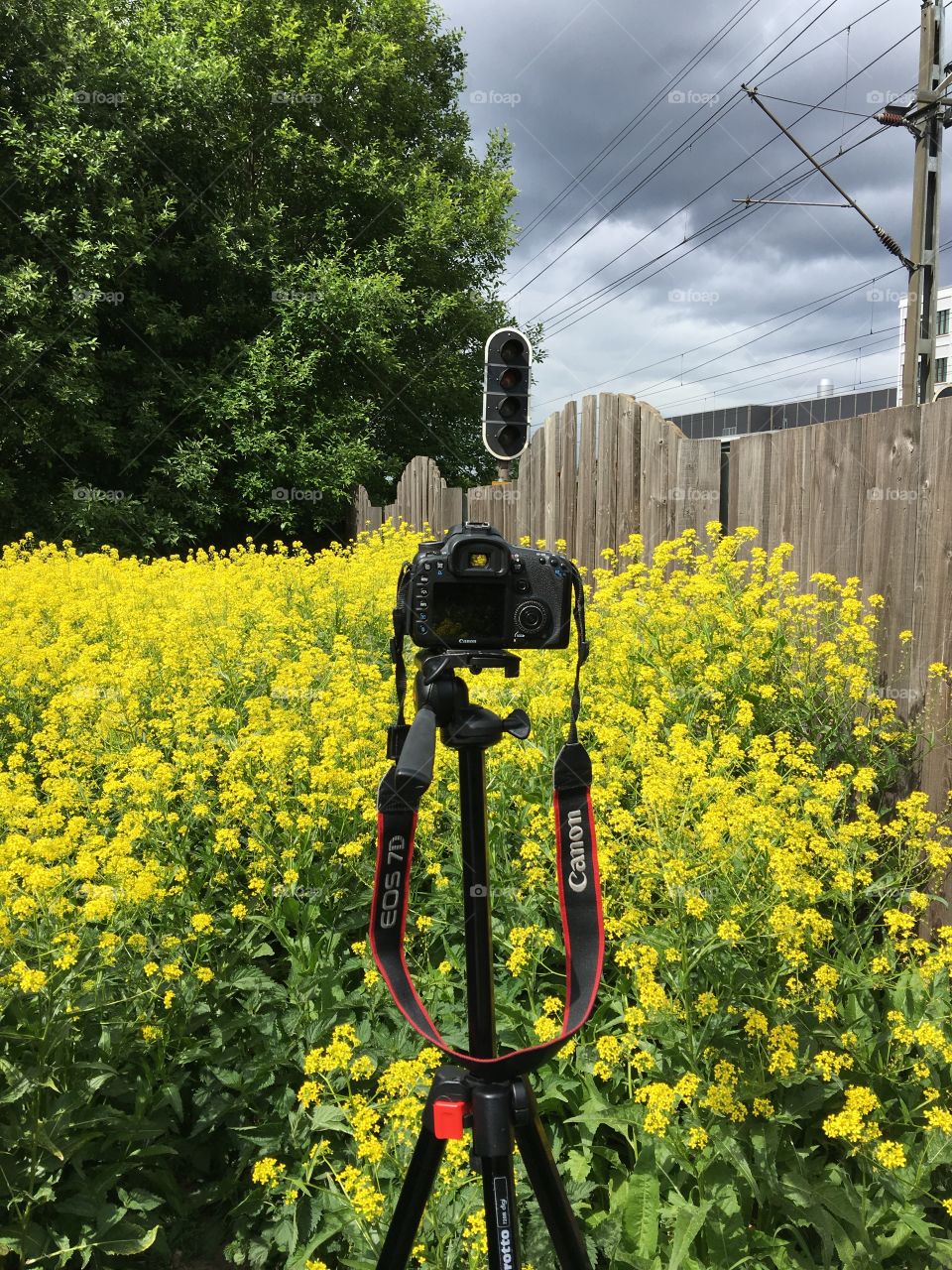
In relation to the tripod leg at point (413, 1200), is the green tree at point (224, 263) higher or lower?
higher

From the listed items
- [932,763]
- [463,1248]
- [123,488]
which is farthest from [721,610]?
[123,488]

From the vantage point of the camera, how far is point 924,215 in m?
10.8

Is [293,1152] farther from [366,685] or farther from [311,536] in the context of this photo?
[311,536]

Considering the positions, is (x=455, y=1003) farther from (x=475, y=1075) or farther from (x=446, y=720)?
(x=446, y=720)

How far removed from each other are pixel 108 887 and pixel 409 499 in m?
8.65

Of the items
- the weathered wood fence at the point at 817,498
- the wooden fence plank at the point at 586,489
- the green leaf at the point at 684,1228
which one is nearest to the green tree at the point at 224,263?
the wooden fence plank at the point at 586,489

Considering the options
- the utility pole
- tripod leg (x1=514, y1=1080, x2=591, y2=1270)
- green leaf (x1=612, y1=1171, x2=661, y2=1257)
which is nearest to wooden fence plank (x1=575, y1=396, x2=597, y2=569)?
green leaf (x1=612, y1=1171, x2=661, y2=1257)

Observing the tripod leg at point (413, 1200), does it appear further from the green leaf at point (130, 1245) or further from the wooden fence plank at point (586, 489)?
the wooden fence plank at point (586, 489)

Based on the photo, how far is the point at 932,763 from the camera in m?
2.88

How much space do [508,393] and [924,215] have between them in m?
11.2

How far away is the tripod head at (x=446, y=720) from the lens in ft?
3.43

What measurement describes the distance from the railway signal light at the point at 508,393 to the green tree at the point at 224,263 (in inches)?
382

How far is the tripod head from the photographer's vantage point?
104 centimetres

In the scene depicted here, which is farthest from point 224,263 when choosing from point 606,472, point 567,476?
point 606,472
